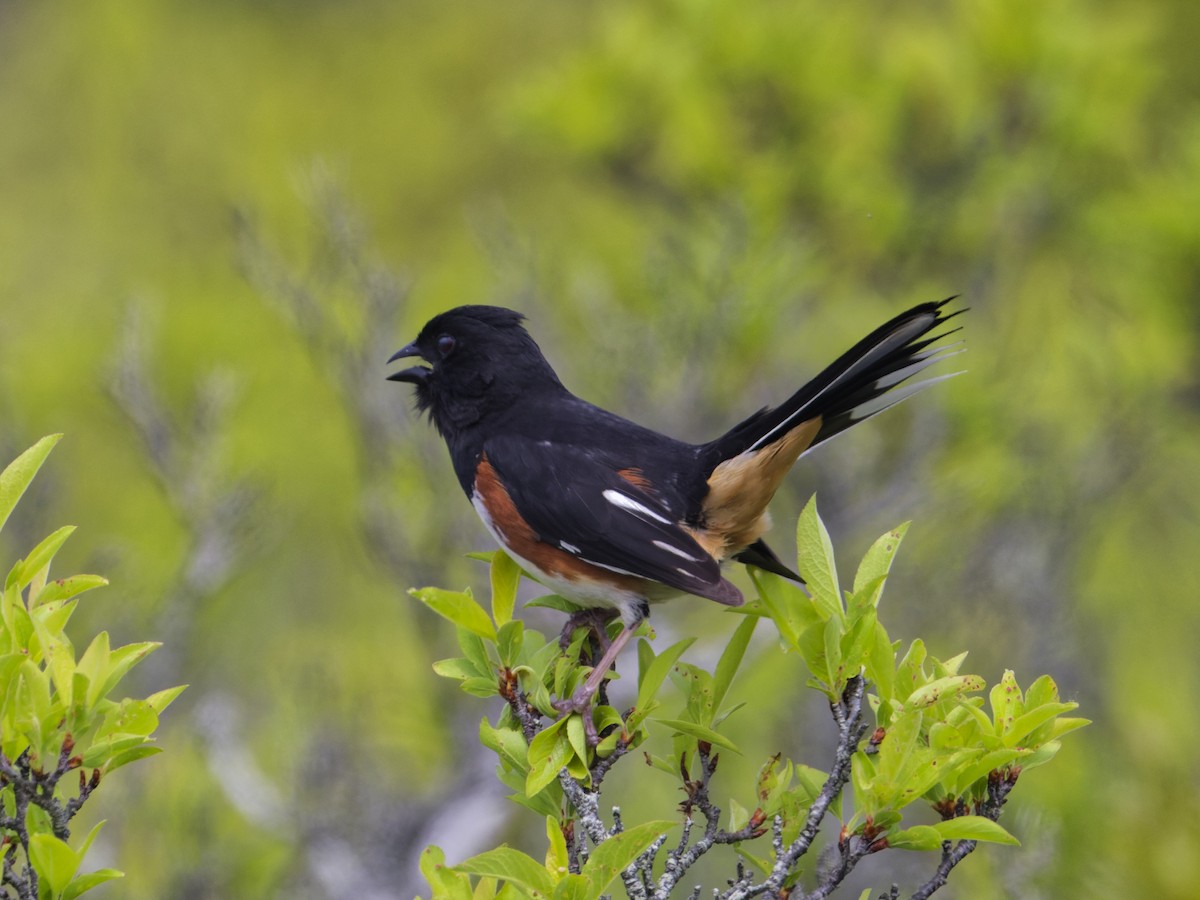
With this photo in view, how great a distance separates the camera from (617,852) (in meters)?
1.61

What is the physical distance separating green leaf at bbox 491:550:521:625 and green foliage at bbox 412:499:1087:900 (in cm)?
11

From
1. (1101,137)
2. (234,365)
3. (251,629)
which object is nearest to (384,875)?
(1101,137)

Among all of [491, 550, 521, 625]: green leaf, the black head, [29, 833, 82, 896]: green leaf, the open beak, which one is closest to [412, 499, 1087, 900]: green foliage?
[491, 550, 521, 625]: green leaf

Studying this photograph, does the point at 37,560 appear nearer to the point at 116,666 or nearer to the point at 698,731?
the point at 116,666

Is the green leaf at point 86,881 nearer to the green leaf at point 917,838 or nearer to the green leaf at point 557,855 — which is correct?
the green leaf at point 557,855

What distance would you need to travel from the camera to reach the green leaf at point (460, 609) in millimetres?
1863

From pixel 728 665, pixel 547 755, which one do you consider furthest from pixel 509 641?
pixel 728 665

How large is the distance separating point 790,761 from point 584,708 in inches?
12.4

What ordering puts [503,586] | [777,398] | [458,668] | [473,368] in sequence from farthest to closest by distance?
[777,398]
[473,368]
[503,586]
[458,668]

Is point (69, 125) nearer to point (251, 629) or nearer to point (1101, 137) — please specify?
point (251, 629)

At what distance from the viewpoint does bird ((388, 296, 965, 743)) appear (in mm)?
2582

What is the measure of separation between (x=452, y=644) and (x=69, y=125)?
1035cm

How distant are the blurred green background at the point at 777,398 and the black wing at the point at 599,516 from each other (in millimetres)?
1183

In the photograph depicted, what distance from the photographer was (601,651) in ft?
8.53
